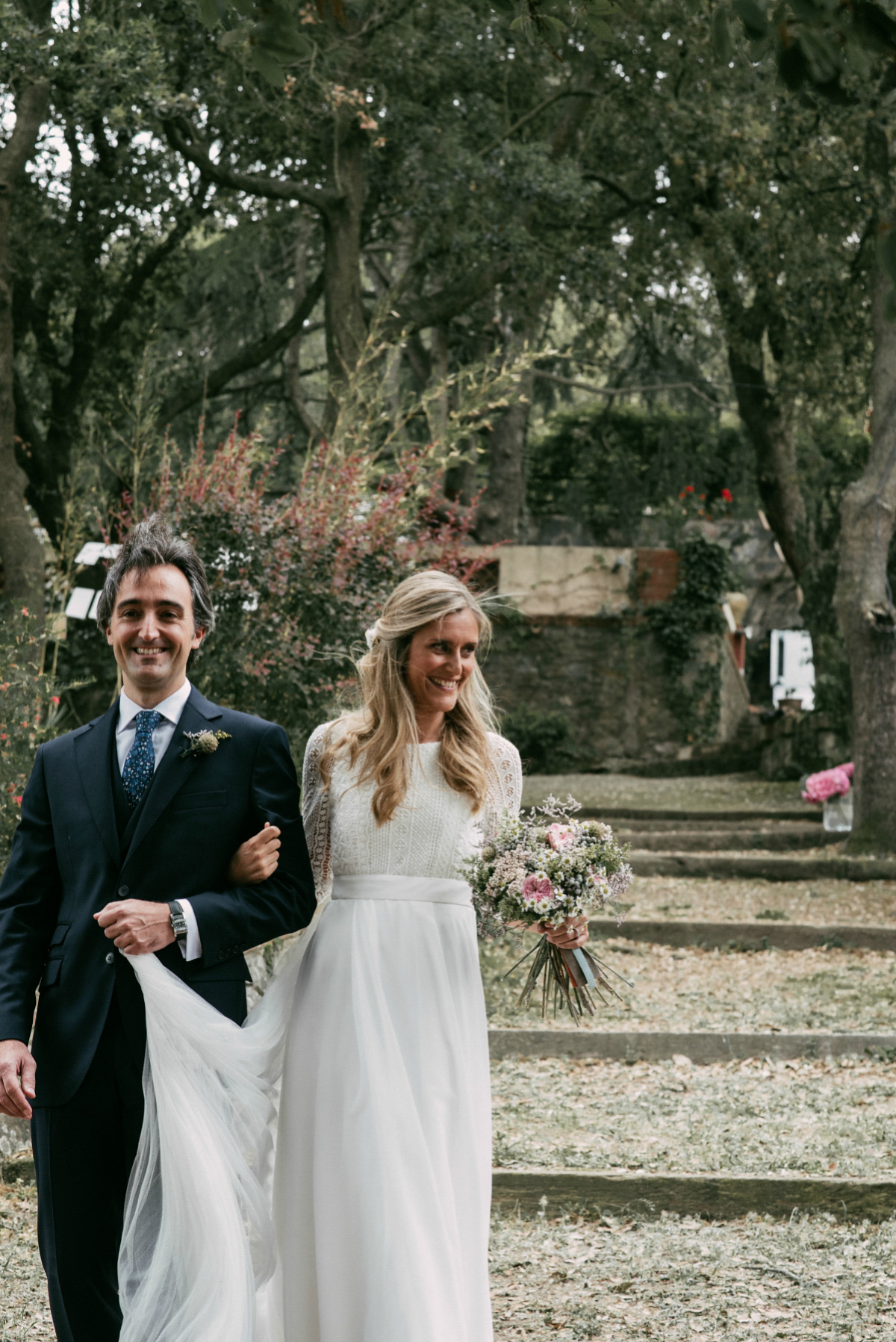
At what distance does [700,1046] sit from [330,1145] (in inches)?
158

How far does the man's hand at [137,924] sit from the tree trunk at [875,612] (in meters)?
10.7

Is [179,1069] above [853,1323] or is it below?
above

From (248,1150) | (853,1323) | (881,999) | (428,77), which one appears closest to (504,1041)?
(881,999)

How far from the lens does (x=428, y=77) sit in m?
11.7

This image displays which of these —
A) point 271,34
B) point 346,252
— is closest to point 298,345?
point 346,252

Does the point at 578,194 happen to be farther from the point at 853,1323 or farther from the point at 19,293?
the point at 853,1323

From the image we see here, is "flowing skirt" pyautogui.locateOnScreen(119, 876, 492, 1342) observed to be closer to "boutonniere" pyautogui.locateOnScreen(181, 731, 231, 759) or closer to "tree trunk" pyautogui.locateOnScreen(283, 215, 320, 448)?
"boutonniere" pyautogui.locateOnScreen(181, 731, 231, 759)

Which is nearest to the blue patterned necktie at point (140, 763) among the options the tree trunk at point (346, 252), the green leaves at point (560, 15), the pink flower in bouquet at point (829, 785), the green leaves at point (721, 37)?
the green leaves at point (560, 15)

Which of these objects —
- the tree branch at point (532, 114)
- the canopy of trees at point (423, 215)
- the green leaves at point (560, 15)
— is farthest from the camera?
the tree branch at point (532, 114)

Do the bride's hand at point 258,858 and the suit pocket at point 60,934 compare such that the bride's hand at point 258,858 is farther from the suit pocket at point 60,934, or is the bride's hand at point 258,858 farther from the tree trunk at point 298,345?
the tree trunk at point 298,345

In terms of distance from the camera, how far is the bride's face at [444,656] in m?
3.32

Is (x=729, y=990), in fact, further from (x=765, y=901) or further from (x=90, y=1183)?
(x=90, y=1183)

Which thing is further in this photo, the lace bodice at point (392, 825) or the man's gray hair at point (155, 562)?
the lace bodice at point (392, 825)

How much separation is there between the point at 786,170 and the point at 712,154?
89 centimetres
